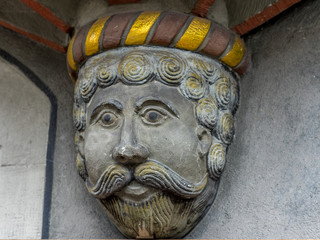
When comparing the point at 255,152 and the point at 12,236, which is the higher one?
the point at 255,152

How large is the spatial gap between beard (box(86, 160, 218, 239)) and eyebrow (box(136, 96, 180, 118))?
15 centimetres

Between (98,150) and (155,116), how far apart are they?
0.19m

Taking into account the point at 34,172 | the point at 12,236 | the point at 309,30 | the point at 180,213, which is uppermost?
the point at 309,30

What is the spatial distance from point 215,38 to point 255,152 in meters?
0.36

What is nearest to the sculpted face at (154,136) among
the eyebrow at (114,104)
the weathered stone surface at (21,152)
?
the eyebrow at (114,104)

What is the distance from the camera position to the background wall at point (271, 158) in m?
1.47

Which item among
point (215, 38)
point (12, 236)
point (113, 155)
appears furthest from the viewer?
point (12, 236)

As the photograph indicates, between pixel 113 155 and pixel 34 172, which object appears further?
pixel 34 172

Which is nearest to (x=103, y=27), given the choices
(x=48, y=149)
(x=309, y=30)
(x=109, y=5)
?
(x=109, y=5)

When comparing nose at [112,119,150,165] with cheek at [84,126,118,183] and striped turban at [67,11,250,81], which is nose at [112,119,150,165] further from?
striped turban at [67,11,250,81]

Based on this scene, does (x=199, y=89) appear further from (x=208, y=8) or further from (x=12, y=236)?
(x=12, y=236)

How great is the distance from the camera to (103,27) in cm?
154

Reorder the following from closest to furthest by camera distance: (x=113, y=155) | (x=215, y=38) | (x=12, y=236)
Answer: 1. (x=113, y=155)
2. (x=215, y=38)
3. (x=12, y=236)

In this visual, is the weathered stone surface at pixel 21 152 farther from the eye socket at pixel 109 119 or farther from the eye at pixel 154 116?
the eye at pixel 154 116
